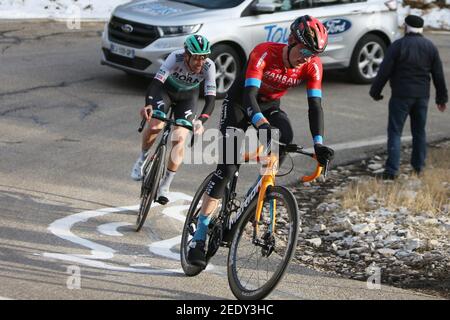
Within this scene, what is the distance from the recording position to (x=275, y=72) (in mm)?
7348

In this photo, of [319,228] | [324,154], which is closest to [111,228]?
[319,228]

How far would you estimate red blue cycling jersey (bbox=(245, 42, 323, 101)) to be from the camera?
7.18 metres

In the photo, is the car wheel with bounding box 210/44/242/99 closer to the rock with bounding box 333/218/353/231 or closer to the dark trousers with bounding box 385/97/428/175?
the dark trousers with bounding box 385/97/428/175

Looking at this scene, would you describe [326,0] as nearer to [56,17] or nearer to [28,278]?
[56,17]

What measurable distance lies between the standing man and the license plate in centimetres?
446

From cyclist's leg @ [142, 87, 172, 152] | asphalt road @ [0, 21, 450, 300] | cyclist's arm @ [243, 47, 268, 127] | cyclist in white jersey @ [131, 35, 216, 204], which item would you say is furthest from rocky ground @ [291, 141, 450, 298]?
cyclist's arm @ [243, 47, 268, 127]

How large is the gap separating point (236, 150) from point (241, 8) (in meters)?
7.67

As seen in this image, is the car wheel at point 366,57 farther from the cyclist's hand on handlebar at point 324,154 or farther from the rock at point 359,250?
the cyclist's hand on handlebar at point 324,154

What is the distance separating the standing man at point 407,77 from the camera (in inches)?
436

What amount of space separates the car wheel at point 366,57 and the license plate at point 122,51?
157 inches

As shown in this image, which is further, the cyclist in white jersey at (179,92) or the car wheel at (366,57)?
the car wheel at (366,57)

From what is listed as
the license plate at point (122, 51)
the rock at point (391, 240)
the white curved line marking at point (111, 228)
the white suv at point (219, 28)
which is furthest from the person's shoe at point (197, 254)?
the license plate at point (122, 51)

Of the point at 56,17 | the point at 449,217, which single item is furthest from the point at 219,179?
the point at 56,17

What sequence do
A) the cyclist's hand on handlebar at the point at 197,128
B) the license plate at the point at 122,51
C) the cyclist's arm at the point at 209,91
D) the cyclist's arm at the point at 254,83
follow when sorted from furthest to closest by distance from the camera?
the license plate at the point at 122,51 < the cyclist's arm at the point at 209,91 < the cyclist's hand on handlebar at the point at 197,128 < the cyclist's arm at the point at 254,83
